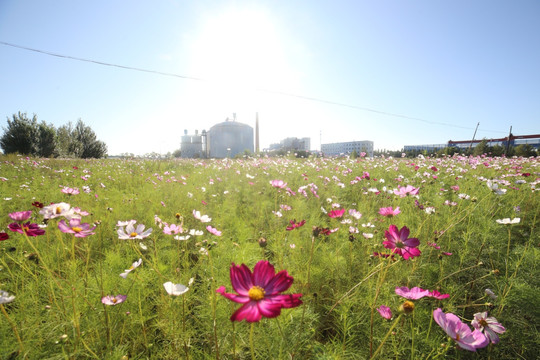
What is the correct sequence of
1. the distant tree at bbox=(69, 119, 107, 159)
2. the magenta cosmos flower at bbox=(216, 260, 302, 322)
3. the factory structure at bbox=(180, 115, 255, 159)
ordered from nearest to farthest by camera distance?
1. the magenta cosmos flower at bbox=(216, 260, 302, 322)
2. the distant tree at bbox=(69, 119, 107, 159)
3. the factory structure at bbox=(180, 115, 255, 159)

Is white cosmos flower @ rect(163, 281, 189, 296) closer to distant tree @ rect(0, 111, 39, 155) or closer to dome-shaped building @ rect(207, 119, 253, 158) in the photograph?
distant tree @ rect(0, 111, 39, 155)

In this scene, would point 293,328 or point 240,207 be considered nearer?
point 293,328

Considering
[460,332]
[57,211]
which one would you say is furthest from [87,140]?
[460,332]

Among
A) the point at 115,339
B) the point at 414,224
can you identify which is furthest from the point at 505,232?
the point at 115,339

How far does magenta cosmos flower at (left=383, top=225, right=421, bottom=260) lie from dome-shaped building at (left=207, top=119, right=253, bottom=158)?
53.6 meters

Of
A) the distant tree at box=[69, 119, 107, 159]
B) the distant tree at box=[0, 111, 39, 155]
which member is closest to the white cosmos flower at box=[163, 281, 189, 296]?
the distant tree at box=[0, 111, 39, 155]

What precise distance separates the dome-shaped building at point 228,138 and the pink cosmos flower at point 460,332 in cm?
5376

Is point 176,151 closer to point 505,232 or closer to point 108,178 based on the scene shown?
point 108,178

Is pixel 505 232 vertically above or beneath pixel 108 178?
beneath

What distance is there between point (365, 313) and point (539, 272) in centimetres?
92

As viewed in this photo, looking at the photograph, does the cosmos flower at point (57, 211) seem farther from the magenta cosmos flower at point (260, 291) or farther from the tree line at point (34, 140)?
the tree line at point (34, 140)

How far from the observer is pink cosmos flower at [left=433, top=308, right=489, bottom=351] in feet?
1.86

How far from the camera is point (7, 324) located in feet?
2.75

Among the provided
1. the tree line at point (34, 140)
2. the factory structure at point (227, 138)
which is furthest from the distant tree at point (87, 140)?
the factory structure at point (227, 138)
